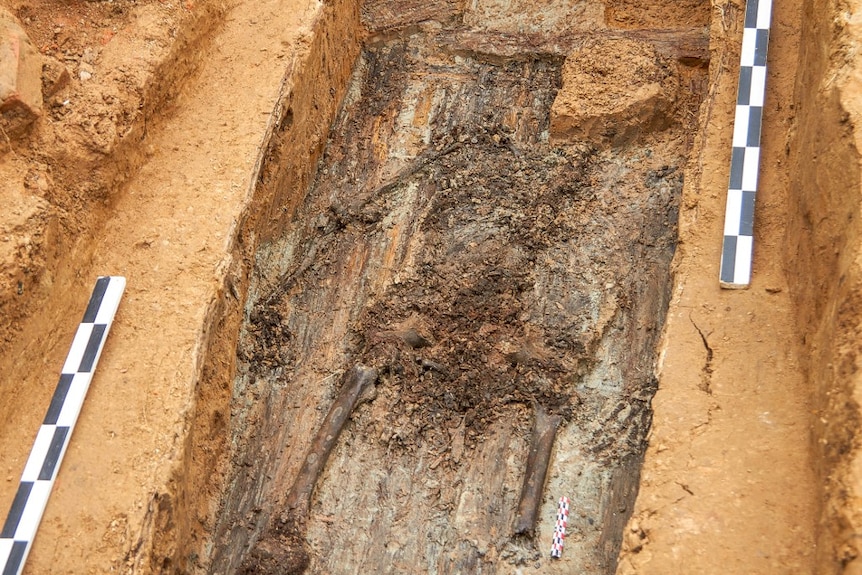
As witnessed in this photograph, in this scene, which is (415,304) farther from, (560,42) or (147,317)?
(560,42)

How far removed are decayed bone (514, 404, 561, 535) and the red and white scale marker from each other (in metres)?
0.10

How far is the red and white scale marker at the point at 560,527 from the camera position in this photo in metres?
3.84

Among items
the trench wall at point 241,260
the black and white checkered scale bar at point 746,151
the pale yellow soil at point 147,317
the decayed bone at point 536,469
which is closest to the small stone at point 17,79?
the pale yellow soil at point 147,317

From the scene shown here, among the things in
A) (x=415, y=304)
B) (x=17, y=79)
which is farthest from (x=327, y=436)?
(x=17, y=79)

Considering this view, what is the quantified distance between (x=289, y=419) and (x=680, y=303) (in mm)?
1947

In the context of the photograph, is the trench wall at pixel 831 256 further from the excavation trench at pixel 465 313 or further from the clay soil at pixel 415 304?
the excavation trench at pixel 465 313

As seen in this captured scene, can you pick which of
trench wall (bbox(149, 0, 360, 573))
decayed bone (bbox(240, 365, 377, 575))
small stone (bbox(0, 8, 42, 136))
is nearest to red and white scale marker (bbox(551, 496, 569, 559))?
decayed bone (bbox(240, 365, 377, 575))

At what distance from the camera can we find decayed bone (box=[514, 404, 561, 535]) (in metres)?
3.88

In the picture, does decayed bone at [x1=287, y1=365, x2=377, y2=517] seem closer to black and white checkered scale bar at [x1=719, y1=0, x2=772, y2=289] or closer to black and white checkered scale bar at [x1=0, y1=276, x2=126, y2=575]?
black and white checkered scale bar at [x1=0, y1=276, x2=126, y2=575]

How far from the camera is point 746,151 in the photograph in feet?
14.4

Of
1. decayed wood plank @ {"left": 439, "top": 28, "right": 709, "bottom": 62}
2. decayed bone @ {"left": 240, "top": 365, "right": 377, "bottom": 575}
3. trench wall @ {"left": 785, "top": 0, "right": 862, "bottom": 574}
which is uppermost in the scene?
decayed wood plank @ {"left": 439, "top": 28, "right": 709, "bottom": 62}

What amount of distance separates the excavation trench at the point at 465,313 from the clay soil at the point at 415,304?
0.01 m

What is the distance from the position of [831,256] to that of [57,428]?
3270mm

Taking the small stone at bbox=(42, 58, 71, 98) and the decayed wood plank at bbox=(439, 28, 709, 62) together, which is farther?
the decayed wood plank at bbox=(439, 28, 709, 62)
